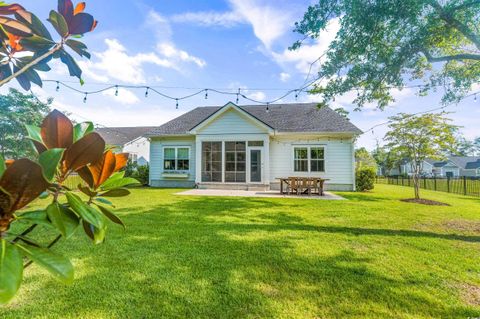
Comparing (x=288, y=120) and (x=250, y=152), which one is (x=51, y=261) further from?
(x=288, y=120)

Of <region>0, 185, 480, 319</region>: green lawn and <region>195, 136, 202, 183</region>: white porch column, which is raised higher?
<region>195, 136, 202, 183</region>: white porch column

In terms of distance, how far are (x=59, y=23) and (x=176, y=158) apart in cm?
1478

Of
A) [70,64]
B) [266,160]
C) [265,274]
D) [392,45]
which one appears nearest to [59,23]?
[70,64]

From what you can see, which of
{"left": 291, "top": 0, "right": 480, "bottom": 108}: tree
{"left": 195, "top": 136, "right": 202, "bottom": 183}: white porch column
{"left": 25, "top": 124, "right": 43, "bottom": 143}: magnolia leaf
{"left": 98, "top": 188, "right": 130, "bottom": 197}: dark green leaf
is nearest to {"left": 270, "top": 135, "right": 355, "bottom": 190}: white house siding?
{"left": 195, "top": 136, "right": 202, "bottom": 183}: white porch column

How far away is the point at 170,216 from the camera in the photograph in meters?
6.41

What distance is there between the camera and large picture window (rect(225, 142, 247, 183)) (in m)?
14.5

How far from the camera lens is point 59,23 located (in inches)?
46.5

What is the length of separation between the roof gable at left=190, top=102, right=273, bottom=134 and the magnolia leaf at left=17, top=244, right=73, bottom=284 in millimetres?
13331

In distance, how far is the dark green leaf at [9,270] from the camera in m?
0.58

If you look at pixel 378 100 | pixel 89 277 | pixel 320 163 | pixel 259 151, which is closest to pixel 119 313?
pixel 89 277

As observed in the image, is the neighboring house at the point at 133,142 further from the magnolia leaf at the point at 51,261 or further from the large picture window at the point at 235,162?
the magnolia leaf at the point at 51,261

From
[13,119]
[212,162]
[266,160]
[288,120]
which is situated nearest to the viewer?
[266,160]

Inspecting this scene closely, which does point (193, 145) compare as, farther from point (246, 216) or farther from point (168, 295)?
point (168, 295)

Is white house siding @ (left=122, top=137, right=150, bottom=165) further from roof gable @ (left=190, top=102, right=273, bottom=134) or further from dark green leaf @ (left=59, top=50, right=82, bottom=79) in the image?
dark green leaf @ (left=59, top=50, right=82, bottom=79)
